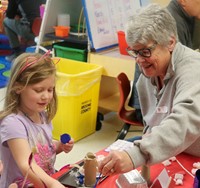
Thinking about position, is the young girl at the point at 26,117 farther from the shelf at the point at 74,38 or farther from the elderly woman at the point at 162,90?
the shelf at the point at 74,38

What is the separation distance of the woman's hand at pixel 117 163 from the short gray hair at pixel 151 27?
18.2 inches

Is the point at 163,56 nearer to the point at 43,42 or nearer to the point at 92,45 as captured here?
the point at 92,45

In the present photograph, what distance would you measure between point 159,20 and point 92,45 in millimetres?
1863

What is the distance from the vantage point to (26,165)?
1.36 meters

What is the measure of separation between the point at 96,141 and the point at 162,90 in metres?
1.75

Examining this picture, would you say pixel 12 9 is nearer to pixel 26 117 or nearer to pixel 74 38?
pixel 74 38

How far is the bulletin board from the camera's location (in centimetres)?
310

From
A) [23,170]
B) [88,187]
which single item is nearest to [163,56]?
[88,187]

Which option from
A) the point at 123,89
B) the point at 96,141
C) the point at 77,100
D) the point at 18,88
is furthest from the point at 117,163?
the point at 96,141

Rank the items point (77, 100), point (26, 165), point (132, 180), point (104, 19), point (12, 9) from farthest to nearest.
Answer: point (12, 9), point (104, 19), point (77, 100), point (26, 165), point (132, 180)

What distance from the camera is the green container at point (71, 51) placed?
3314 mm

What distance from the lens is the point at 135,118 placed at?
2625 millimetres

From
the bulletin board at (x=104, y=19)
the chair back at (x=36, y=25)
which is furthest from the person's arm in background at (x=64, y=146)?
the chair back at (x=36, y=25)

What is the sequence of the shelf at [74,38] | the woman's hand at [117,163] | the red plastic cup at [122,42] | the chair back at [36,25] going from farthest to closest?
the chair back at [36,25] → the shelf at [74,38] → the red plastic cup at [122,42] → the woman's hand at [117,163]
